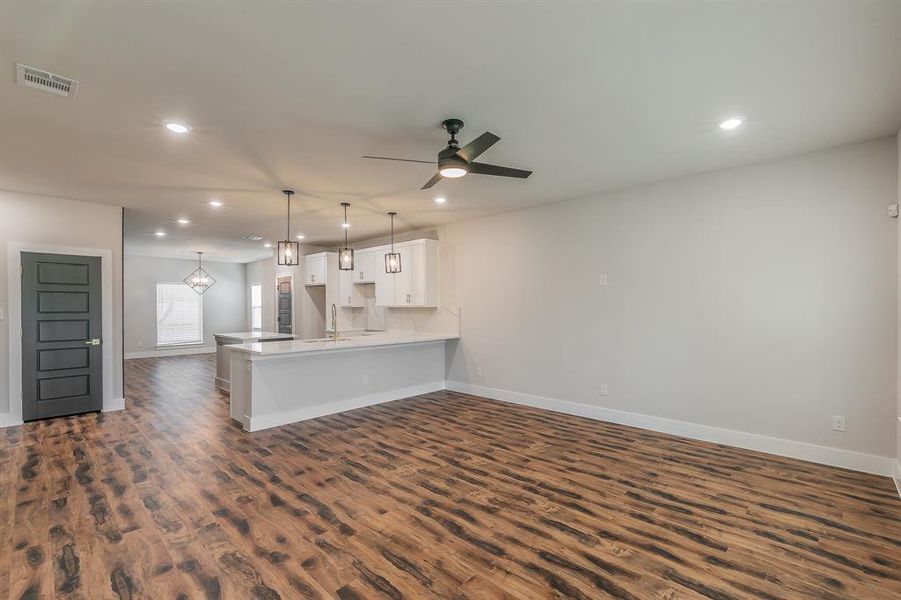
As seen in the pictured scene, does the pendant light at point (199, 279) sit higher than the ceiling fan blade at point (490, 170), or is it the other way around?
the ceiling fan blade at point (490, 170)

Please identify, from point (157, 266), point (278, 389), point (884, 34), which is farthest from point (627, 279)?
point (157, 266)

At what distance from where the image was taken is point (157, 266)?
452 inches

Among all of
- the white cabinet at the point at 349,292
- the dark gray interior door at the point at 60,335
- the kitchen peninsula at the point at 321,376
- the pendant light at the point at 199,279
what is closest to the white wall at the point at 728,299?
the kitchen peninsula at the point at 321,376

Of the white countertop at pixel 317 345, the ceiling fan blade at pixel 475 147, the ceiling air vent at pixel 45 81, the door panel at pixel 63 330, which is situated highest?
the ceiling air vent at pixel 45 81

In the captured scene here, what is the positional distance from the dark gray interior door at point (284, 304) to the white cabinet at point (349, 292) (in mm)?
1836

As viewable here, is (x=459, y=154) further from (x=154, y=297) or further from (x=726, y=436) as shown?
(x=154, y=297)

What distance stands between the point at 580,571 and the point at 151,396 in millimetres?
6810

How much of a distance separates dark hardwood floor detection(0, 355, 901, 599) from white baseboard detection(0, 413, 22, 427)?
13.8 inches

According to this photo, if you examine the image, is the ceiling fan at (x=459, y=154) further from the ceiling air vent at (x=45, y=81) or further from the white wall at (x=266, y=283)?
the white wall at (x=266, y=283)

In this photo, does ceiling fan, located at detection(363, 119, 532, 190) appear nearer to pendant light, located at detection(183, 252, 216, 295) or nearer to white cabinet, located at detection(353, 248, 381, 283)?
white cabinet, located at detection(353, 248, 381, 283)

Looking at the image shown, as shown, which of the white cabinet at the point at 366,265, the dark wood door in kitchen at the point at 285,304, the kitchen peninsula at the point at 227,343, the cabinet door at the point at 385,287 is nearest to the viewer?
the kitchen peninsula at the point at 227,343

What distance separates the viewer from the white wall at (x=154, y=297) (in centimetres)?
1106

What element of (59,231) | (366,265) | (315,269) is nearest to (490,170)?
(366,265)

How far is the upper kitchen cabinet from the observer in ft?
22.1
